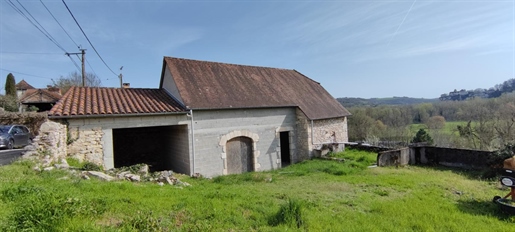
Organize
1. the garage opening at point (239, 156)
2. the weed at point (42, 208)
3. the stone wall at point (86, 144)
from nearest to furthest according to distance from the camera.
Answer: the weed at point (42, 208)
the stone wall at point (86, 144)
the garage opening at point (239, 156)

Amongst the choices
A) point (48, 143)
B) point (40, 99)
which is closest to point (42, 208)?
point (48, 143)

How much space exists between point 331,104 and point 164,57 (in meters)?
10.8

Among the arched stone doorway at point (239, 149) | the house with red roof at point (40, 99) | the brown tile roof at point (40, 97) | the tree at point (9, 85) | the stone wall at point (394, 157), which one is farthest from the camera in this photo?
the tree at point (9, 85)

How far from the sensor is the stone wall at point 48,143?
7258 mm

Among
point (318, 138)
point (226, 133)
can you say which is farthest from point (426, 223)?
point (318, 138)

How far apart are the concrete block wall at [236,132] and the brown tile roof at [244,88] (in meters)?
0.43

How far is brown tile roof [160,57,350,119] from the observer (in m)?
12.5

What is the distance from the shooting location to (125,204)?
15.1ft

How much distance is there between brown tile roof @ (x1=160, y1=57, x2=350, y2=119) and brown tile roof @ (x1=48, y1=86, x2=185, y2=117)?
1.01m

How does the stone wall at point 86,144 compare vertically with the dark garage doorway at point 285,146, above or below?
above

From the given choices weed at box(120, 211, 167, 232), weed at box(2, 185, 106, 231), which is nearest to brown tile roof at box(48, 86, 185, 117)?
weed at box(2, 185, 106, 231)

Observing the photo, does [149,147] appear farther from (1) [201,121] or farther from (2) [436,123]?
(2) [436,123]

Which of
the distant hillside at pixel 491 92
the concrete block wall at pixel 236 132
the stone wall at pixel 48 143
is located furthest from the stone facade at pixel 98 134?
the distant hillside at pixel 491 92

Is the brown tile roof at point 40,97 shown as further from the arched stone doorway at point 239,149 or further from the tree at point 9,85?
the arched stone doorway at point 239,149
